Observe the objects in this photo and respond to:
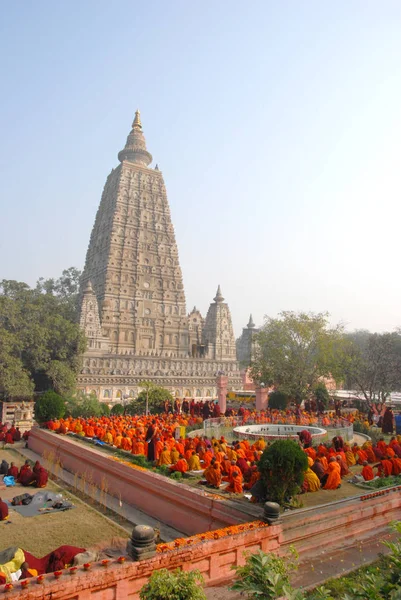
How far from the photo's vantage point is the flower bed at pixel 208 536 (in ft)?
23.0

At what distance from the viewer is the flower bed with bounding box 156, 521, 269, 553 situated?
7.02 m

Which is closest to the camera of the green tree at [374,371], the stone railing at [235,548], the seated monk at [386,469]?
the stone railing at [235,548]

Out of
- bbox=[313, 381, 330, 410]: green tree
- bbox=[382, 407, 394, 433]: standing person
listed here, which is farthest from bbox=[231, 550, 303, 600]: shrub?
bbox=[313, 381, 330, 410]: green tree

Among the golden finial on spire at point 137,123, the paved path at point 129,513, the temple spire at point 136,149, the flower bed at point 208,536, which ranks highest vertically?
the golden finial on spire at point 137,123

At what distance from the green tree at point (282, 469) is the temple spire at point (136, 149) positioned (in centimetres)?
5098

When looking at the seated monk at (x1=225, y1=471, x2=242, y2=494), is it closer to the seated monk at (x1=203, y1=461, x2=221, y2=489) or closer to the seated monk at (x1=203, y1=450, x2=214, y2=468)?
the seated monk at (x1=203, y1=461, x2=221, y2=489)

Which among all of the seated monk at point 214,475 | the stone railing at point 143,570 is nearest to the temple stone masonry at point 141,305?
the seated monk at point 214,475

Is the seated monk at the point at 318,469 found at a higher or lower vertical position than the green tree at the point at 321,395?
lower

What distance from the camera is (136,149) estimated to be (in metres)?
56.7

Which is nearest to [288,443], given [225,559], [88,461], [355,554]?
[355,554]

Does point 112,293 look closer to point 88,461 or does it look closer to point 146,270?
point 146,270

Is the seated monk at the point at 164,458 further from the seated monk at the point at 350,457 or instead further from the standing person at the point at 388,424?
the standing person at the point at 388,424

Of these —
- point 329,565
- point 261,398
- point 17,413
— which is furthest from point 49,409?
point 329,565

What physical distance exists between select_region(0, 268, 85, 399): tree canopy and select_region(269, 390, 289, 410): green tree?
15721mm
